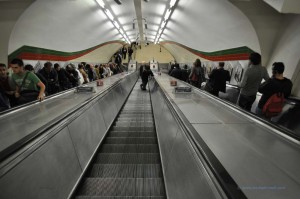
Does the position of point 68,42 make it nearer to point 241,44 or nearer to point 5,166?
point 241,44

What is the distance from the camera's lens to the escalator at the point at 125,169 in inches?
102

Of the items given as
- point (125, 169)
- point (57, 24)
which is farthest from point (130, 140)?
point (57, 24)

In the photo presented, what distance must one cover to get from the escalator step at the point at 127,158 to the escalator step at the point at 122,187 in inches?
26.9

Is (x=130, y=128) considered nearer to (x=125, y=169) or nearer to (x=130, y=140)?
(x=130, y=140)

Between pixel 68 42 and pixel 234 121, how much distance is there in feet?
35.4

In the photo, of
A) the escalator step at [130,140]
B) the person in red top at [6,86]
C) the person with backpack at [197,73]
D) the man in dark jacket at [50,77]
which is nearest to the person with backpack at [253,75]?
the escalator step at [130,140]

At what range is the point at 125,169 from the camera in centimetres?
320

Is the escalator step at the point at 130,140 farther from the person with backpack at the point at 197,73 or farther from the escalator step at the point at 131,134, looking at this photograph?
the person with backpack at the point at 197,73

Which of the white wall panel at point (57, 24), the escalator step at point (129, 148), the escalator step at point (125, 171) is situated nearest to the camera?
the escalator step at point (125, 171)

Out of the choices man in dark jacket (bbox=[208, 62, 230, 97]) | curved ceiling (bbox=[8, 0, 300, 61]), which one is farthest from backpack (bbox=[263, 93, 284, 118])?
curved ceiling (bbox=[8, 0, 300, 61])

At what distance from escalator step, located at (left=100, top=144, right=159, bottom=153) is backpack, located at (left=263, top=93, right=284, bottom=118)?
7.11 ft

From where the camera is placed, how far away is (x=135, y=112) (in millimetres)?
7055

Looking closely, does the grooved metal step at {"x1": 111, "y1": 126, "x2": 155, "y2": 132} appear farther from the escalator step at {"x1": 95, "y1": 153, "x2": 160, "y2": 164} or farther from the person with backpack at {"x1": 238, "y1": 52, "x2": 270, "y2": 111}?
the person with backpack at {"x1": 238, "y1": 52, "x2": 270, "y2": 111}

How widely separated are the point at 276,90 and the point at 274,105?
274 mm
